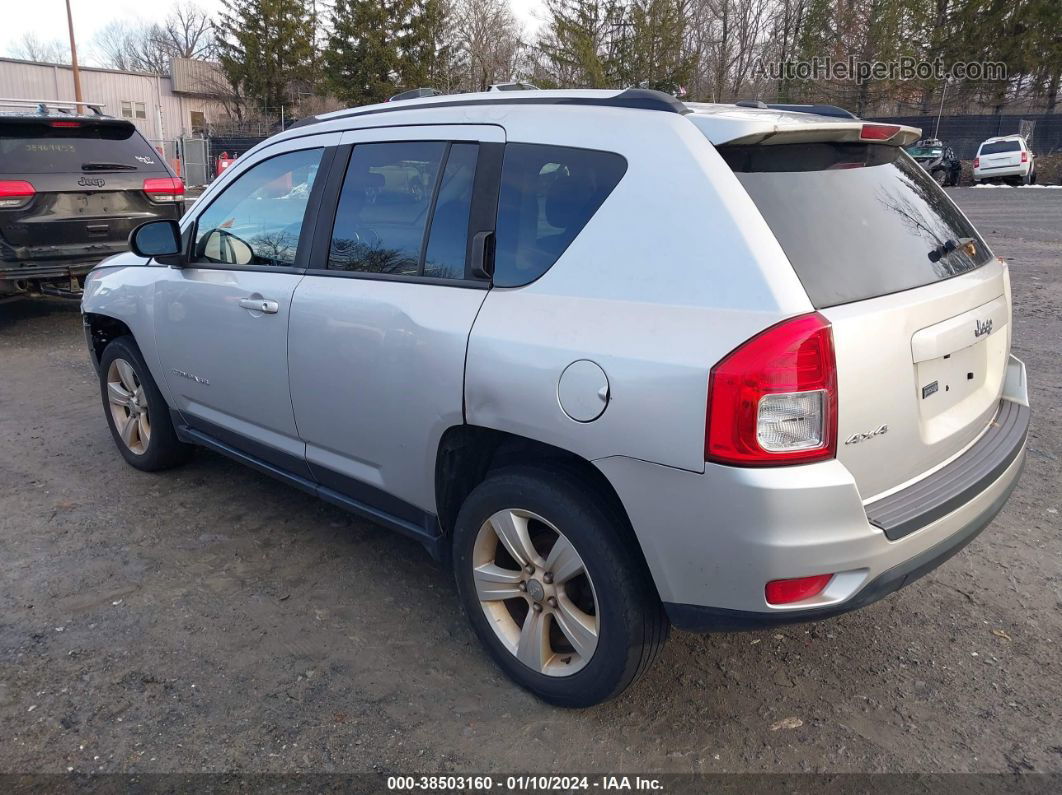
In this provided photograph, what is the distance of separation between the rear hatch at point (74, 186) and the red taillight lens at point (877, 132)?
737 centimetres

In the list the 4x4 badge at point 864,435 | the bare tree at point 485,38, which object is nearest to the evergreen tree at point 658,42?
the bare tree at point 485,38

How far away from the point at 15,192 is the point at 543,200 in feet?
21.8

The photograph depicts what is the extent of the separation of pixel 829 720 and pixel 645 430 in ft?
4.08

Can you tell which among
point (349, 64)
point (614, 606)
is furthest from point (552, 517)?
point (349, 64)

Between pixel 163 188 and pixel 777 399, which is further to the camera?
pixel 163 188

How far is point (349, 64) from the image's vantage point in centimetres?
4191

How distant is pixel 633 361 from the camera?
226 centimetres

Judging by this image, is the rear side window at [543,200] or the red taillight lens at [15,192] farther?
the red taillight lens at [15,192]

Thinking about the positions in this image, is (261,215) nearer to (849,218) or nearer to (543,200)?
(543,200)

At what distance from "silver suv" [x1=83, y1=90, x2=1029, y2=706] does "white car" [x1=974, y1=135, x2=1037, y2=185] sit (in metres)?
30.0

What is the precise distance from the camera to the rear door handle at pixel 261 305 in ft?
11.3

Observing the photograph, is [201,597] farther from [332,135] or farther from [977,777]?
[977,777]

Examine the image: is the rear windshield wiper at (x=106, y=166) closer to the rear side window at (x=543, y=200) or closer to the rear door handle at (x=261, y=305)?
Result: the rear door handle at (x=261, y=305)

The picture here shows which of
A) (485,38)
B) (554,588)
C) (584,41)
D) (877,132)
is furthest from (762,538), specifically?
(485,38)
